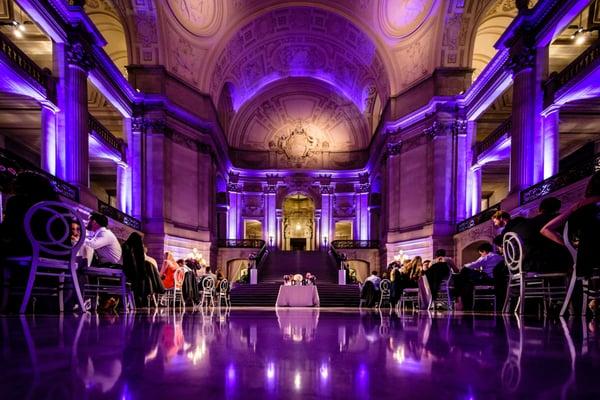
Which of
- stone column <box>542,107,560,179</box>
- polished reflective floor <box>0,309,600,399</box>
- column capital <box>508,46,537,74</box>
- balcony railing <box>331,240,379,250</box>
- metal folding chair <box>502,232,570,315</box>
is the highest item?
column capital <box>508,46,537,74</box>

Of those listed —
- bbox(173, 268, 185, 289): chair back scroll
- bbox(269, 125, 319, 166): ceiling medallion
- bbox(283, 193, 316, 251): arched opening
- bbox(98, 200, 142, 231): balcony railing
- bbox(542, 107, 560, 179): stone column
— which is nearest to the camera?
bbox(173, 268, 185, 289): chair back scroll

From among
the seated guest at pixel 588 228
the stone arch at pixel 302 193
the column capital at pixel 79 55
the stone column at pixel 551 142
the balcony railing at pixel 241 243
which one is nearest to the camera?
the seated guest at pixel 588 228

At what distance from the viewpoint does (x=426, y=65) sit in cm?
2030

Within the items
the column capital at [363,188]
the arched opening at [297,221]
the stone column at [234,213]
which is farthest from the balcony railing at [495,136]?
the stone column at [234,213]

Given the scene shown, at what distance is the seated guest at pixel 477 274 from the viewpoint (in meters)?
7.30

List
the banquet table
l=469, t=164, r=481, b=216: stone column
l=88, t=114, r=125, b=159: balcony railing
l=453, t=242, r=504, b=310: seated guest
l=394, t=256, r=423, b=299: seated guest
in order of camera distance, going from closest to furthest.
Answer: l=453, t=242, r=504, b=310: seated guest
l=394, t=256, r=423, b=299: seated guest
the banquet table
l=88, t=114, r=125, b=159: balcony railing
l=469, t=164, r=481, b=216: stone column

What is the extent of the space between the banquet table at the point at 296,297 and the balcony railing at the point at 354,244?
42.1ft

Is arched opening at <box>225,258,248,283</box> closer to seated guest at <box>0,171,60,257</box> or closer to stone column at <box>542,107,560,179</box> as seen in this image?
stone column at <box>542,107,560,179</box>

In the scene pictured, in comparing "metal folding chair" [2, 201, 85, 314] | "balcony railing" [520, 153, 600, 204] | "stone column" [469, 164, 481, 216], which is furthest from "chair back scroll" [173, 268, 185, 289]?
"stone column" [469, 164, 481, 216]

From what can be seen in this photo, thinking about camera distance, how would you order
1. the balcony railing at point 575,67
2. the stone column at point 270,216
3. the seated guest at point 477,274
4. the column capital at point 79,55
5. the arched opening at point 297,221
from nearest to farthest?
the seated guest at point 477,274 < the balcony railing at point 575,67 < the column capital at point 79,55 < the stone column at point 270,216 < the arched opening at point 297,221

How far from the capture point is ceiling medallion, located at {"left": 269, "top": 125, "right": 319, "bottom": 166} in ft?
104

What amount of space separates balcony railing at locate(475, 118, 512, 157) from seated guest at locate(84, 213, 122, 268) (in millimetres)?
13671

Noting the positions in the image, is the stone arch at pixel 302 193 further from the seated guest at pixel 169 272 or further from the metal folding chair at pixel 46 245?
the metal folding chair at pixel 46 245

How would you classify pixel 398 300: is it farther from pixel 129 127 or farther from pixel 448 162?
pixel 129 127
